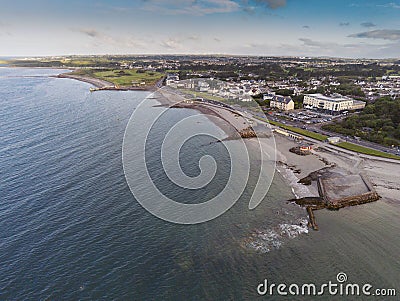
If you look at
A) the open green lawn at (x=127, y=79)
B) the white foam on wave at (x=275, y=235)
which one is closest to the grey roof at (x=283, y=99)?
the white foam on wave at (x=275, y=235)

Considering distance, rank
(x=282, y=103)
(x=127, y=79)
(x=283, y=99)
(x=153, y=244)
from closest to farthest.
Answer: (x=153, y=244)
(x=282, y=103)
(x=283, y=99)
(x=127, y=79)

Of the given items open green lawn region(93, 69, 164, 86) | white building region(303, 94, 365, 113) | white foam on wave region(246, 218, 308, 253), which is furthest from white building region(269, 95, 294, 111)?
open green lawn region(93, 69, 164, 86)

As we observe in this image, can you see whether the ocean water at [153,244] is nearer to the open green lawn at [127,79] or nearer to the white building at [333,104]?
the white building at [333,104]

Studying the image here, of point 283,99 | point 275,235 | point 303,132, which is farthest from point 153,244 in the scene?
point 283,99

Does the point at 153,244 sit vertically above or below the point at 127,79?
below

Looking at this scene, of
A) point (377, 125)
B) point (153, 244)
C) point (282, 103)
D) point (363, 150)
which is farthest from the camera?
point (282, 103)

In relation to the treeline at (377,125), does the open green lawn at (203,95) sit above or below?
below

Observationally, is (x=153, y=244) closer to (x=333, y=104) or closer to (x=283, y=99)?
(x=283, y=99)
